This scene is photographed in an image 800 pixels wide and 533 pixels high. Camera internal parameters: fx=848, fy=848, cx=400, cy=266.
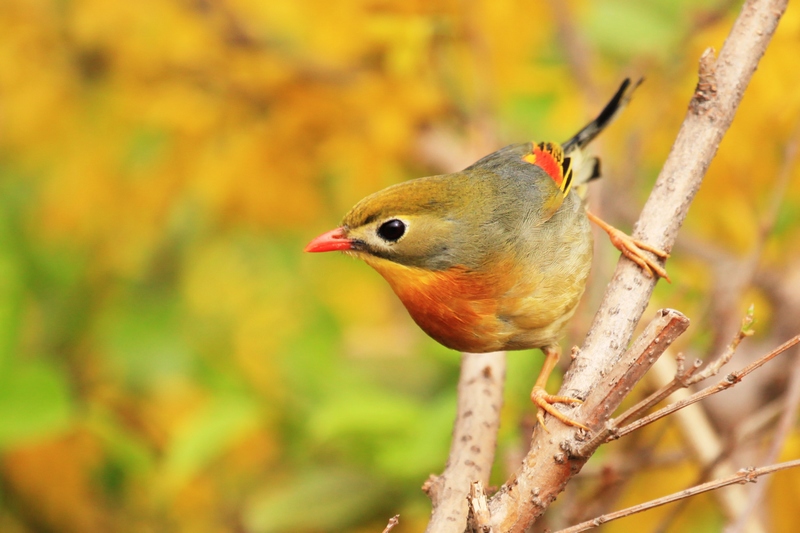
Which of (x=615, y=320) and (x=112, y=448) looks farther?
(x=112, y=448)

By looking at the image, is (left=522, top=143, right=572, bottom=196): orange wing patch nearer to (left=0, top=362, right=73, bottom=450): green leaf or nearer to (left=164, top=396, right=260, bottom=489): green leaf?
(left=164, top=396, right=260, bottom=489): green leaf

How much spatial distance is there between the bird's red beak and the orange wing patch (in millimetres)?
856

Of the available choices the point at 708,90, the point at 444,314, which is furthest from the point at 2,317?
the point at 708,90

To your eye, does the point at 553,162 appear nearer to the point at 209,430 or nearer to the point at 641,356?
the point at 641,356

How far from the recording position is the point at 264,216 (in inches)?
175

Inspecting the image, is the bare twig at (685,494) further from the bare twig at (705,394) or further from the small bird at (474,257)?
the small bird at (474,257)

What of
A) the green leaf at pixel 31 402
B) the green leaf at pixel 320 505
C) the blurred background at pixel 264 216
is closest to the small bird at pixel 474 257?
the blurred background at pixel 264 216

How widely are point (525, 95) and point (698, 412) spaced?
2.03 meters

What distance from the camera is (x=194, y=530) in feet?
13.0

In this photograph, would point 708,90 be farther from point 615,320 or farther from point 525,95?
point 525,95

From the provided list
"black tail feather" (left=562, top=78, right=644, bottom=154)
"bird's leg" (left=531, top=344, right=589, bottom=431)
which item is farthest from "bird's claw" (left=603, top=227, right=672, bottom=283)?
"black tail feather" (left=562, top=78, right=644, bottom=154)

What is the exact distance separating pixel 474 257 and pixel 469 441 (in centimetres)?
57

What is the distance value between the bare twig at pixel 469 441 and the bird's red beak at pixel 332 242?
1.91 ft

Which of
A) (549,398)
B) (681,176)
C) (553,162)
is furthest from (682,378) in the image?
(553,162)
